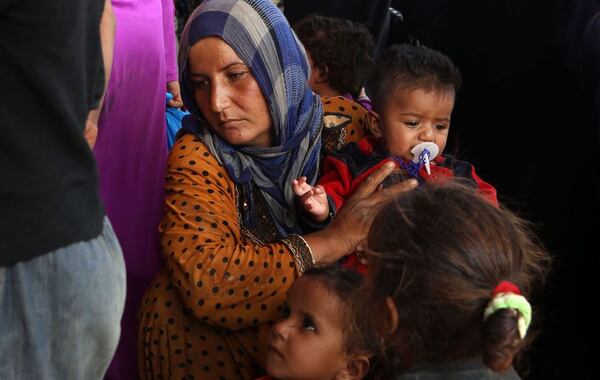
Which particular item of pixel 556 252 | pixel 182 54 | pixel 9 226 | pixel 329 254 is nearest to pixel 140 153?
pixel 182 54

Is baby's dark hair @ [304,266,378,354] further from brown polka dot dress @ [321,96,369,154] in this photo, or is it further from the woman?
brown polka dot dress @ [321,96,369,154]

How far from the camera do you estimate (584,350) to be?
2994 mm

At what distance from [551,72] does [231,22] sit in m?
1.44

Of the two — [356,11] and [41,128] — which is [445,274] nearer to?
[41,128]

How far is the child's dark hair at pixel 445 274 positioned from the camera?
1455mm

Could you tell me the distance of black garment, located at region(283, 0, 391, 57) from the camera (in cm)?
401

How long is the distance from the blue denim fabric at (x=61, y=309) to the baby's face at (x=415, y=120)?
1.24 metres

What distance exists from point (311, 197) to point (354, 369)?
1.69 ft

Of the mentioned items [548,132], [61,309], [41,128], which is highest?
[41,128]

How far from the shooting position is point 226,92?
2.20 meters

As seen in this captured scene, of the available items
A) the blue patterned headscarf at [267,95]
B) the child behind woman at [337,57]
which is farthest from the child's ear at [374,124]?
the child behind woman at [337,57]

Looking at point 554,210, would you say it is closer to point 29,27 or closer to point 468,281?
point 468,281

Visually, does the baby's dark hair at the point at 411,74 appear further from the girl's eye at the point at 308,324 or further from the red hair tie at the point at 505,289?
the red hair tie at the point at 505,289

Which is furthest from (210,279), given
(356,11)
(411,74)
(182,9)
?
(182,9)
